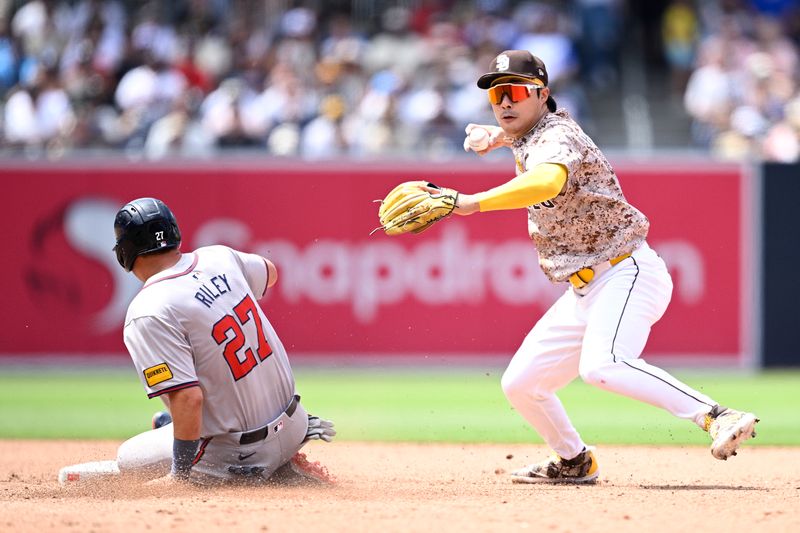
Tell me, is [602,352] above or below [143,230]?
below

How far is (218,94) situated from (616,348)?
9.64 m

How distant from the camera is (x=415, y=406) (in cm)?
1037

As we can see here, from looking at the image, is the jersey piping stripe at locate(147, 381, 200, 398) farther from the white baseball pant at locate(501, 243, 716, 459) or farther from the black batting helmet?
the white baseball pant at locate(501, 243, 716, 459)

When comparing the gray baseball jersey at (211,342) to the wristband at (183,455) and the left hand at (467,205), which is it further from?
the left hand at (467,205)

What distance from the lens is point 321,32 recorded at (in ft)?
53.9

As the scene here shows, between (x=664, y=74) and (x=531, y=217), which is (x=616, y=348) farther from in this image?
(x=664, y=74)

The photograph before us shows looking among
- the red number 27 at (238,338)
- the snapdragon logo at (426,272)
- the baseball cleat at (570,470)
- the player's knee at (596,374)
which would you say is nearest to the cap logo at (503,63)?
the player's knee at (596,374)

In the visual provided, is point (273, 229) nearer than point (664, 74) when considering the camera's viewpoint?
Yes

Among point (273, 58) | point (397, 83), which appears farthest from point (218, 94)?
point (397, 83)

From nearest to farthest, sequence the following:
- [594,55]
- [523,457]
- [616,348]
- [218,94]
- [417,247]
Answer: [616,348], [523,457], [417,247], [218,94], [594,55]

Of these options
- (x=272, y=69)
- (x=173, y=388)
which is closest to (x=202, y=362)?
(x=173, y=388)

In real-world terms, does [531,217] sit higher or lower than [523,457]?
higher

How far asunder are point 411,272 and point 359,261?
0.55m

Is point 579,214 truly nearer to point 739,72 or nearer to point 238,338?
point 238,338
